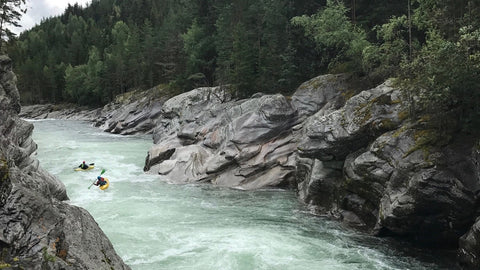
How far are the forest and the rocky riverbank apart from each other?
1303 millimetres

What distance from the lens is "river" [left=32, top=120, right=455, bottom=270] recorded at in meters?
12.7

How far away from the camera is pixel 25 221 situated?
656 centimetres

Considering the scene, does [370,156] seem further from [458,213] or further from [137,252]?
[137,252]

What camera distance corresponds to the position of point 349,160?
17.7 metres

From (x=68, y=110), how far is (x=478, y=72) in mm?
87966

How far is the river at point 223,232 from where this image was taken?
41.6 feet

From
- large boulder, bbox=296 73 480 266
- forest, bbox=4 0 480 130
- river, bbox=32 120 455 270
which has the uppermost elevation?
forest, bbox=4 0 480 130

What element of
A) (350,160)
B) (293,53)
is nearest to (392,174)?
(350,160)

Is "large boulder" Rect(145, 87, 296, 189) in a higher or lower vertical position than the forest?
lower

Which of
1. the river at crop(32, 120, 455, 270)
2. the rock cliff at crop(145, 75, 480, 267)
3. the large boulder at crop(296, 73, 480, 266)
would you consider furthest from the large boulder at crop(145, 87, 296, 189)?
the large boulder at crop(296, 73, 480, 266)

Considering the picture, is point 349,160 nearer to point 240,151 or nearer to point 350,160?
point 350,160

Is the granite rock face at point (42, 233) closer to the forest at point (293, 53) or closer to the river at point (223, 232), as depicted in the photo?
the river at point (223, 232)

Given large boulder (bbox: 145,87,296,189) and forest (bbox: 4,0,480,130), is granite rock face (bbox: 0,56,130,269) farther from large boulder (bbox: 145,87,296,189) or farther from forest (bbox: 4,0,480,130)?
large boulder (bbox: 145,87,296,189)

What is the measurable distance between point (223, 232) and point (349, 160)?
22.3 feet
